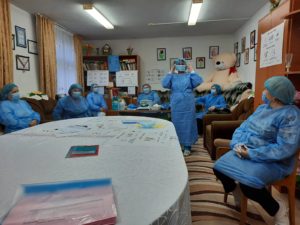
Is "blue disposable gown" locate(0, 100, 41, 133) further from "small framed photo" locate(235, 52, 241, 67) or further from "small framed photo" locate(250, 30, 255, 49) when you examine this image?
"small framed photo" locate(235, 52, 241, 67)

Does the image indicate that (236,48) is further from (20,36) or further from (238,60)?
(20,36)

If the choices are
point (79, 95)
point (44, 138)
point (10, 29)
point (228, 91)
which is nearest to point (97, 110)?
point (79, 95)

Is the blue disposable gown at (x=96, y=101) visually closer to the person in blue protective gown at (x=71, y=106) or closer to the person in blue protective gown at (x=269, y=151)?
the person in blue protective gown at (x=71, y=106)

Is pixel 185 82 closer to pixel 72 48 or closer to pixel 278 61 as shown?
pixel 278 61

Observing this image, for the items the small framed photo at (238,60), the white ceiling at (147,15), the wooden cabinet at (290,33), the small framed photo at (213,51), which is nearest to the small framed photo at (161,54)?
the white ceiling at (147,15)

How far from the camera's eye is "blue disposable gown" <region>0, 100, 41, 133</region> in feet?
9.05

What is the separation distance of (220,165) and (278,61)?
119 cm

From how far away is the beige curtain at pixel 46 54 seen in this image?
4.26 meters

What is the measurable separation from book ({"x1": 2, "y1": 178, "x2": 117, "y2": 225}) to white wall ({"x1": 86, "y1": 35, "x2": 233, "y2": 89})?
5.69m

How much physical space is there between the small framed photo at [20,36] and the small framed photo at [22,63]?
201mm

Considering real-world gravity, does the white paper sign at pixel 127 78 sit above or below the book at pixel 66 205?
above

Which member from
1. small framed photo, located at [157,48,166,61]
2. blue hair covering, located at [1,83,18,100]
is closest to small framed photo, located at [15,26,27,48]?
blue hair covering, located at [1,83,18,100]

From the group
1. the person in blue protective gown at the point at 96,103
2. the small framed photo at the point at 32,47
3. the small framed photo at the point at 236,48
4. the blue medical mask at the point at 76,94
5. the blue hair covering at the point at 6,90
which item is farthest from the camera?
the small framed photo at the point at 236,48

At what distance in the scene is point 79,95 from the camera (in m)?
3.50
